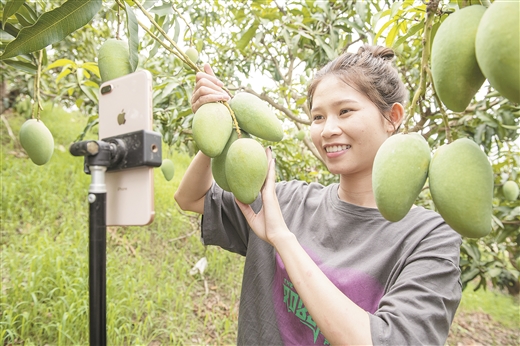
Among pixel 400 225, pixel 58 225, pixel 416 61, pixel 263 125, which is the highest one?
pixel 416 61

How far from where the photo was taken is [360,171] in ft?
3.71

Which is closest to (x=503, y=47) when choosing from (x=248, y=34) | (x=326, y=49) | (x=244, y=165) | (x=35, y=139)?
(x=244, y=165)

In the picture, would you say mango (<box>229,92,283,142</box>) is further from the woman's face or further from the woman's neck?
the woman's neck

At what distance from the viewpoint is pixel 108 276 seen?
2646 millimetres

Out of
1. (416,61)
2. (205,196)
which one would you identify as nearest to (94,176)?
(205,196)

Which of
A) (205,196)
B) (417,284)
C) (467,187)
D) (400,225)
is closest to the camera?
(467,187)

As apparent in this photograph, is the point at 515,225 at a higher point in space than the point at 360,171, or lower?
lower

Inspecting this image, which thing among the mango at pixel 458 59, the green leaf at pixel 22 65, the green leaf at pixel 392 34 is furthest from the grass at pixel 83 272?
the mango at pixel 458 59

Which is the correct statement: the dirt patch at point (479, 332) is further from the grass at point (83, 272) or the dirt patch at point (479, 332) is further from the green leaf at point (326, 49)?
the green leaf at point (326, 49)

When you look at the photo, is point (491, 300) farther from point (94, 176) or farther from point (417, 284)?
point (94, 176)

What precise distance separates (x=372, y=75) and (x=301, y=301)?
691 mm

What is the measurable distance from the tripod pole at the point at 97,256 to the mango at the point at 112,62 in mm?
260

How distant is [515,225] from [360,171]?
171cm

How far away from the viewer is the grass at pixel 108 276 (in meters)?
2.22
